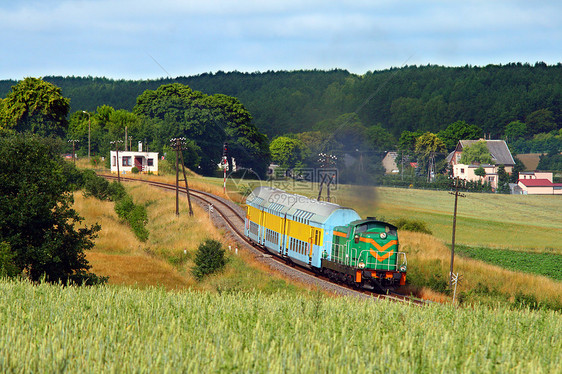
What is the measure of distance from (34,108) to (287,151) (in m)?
74.1

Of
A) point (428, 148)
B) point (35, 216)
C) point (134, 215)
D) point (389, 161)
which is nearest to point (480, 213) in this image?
point (134, 215)

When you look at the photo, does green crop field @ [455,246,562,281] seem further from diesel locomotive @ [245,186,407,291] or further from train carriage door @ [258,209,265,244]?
diesel locomotive @ [245,186,407,291]

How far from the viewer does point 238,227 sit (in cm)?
6488

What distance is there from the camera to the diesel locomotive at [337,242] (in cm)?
3509

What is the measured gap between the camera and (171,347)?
33.7 ft

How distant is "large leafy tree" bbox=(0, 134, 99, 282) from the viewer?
35312 mm

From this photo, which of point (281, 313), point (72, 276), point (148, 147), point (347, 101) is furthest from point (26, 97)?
point (281, 313)

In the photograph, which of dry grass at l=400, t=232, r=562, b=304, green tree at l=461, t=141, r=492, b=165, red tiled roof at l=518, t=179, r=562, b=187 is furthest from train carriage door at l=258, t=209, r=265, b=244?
green tree at l=461, t=141, r=492, b=165

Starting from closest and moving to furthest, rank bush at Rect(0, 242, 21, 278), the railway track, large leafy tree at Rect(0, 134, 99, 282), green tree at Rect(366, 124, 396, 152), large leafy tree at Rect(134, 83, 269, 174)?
bush at Rect(0, 242, 21, 278) < large leafy tree at Rect(0, 134, 99, 282) < the railway track < large leafy tree at Rect(134, 83, 269, 174) < green tree at Rect(366, 124, 396, 152)

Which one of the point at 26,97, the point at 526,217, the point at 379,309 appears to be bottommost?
the point at 526,217

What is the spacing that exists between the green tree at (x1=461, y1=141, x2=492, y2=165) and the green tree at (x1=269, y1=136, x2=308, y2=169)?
45.2 metres

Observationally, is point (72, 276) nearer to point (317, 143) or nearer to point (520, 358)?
point (520, 358)

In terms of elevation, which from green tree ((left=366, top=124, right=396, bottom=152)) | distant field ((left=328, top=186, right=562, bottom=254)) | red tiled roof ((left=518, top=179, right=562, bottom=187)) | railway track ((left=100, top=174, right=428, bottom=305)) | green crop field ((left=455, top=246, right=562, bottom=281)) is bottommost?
green crop field ((left=455, top=246, right=562, bottom=281))

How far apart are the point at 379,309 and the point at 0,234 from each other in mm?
27320
